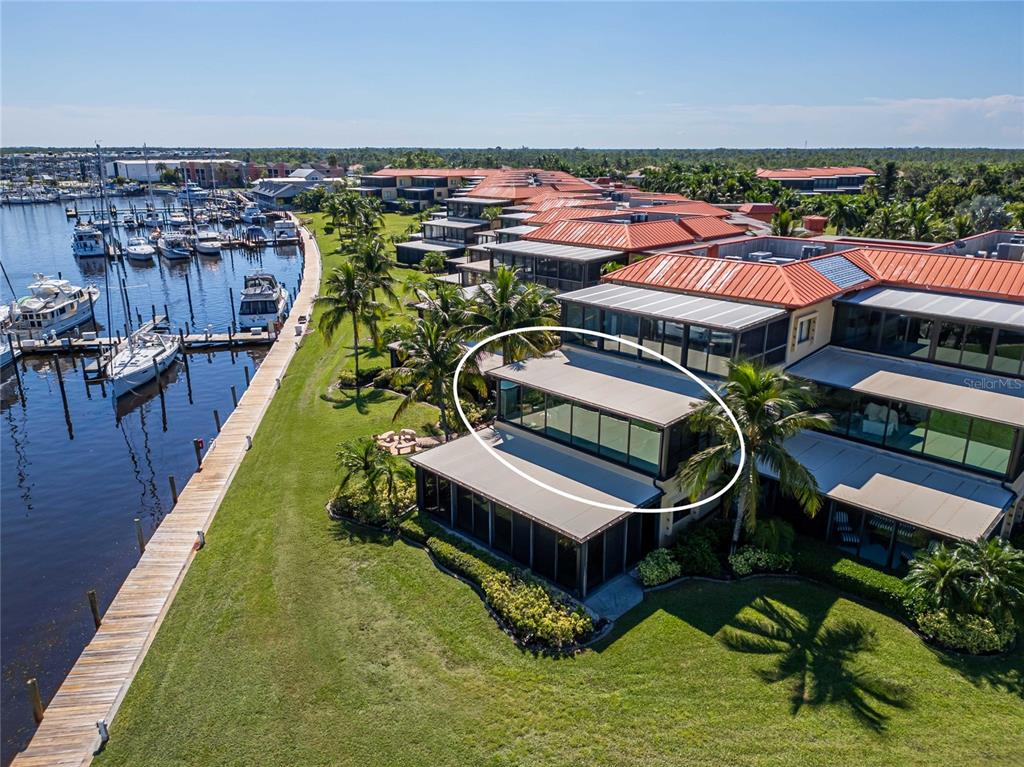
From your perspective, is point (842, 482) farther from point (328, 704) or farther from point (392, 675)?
point (328, 704)

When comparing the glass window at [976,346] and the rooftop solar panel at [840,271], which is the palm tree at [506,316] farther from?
the glass window at [976,346]

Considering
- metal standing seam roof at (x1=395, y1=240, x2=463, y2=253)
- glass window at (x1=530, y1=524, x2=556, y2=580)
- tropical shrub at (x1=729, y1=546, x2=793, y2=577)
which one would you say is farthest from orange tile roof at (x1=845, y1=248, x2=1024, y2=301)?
metal standing seam roof at (x1=395, y1=240, x2=463, y2=253)

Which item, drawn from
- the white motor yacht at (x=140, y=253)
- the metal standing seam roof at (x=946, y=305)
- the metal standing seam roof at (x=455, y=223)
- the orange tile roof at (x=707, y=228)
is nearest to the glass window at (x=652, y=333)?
the metal standing seam roof at (x=946, y=305)

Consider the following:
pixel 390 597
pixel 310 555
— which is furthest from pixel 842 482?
pixel 310 555

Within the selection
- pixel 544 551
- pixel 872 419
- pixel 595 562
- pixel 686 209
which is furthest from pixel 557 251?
pixel 595 562

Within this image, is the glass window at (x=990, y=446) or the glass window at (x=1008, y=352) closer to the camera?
the glass window at (x=990, y=446)

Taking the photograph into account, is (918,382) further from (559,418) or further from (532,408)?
(532,408)

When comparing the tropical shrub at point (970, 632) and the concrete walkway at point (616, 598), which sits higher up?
the tropical shrub at point (970, 632)
